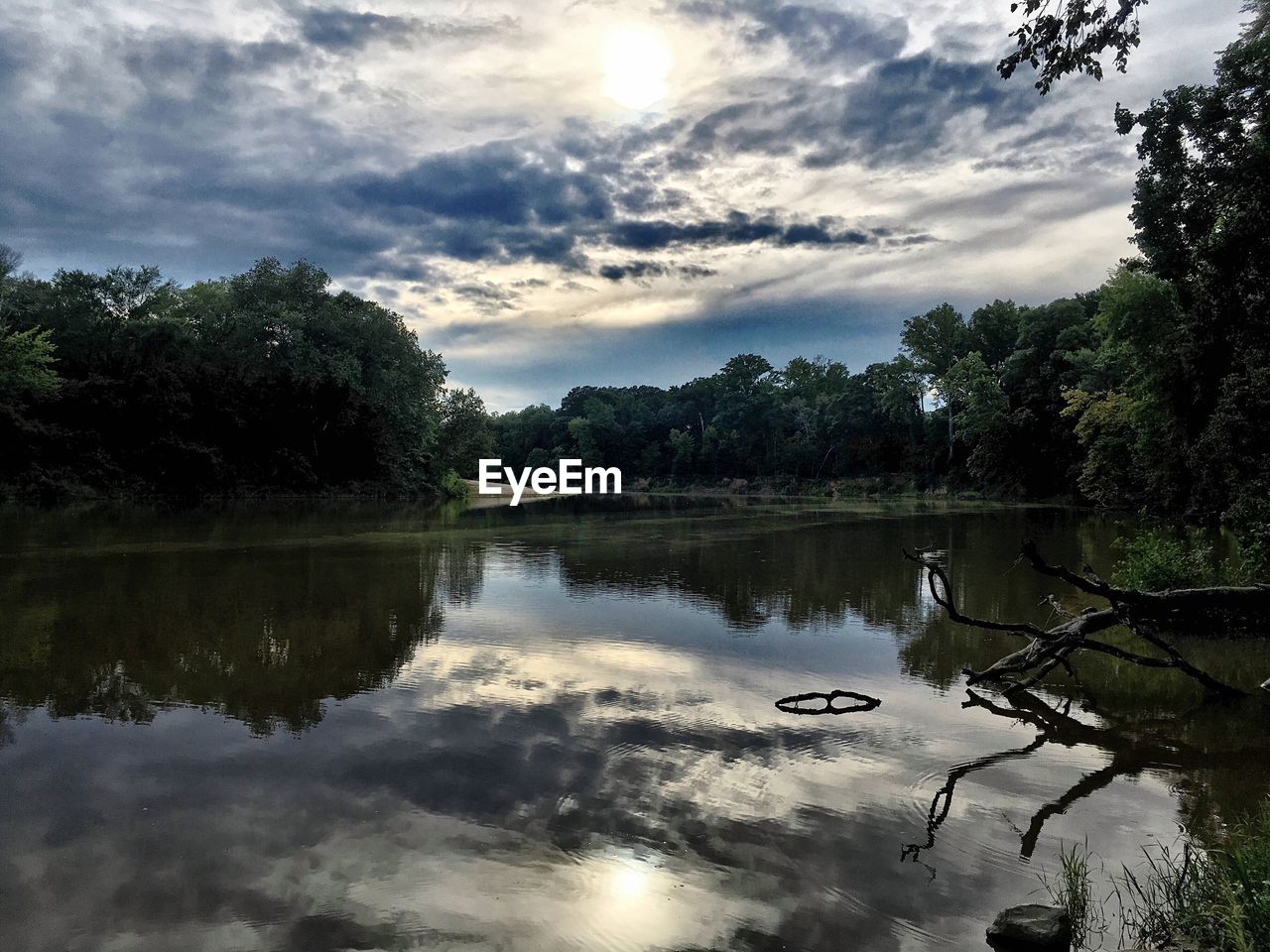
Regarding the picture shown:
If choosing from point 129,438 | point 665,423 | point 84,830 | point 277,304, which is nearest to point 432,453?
point 277,304

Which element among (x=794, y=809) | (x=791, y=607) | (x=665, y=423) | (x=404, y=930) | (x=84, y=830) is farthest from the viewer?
(x=665, y=423)

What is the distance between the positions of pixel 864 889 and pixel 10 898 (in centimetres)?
478

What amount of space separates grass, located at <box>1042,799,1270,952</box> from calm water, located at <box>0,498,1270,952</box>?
0.30 metres

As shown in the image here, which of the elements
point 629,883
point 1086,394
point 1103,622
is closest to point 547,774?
point 629,883

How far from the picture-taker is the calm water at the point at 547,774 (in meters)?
4.30

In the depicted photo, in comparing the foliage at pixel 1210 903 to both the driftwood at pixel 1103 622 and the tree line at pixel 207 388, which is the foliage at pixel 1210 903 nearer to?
the driftwood at pixel 1103 622

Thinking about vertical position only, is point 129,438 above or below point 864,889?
above

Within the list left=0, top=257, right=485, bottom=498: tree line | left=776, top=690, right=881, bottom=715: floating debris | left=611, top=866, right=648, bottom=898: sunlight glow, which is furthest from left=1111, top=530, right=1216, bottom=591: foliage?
left=0, top=257, right=485, bottom=498: tree line

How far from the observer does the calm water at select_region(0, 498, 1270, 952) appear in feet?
14.1

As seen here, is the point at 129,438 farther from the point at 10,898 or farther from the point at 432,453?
the point at 10,898

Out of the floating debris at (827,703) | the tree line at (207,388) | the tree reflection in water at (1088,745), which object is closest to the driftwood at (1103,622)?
the tree reflection in water at (1088,745)

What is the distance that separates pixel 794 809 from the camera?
563cm

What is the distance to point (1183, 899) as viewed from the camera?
13.3 feet

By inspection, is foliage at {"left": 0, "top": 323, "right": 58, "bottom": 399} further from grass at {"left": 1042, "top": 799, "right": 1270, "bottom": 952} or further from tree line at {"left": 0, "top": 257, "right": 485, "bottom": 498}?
grass at {"left": 1042, "top": 799, "right": 1270, "bottom": 952}
